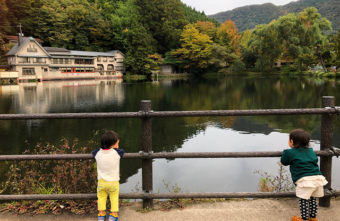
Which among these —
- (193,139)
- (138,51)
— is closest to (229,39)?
(138,51)

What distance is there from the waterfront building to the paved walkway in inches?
1796

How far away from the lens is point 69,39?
5462 centimetres

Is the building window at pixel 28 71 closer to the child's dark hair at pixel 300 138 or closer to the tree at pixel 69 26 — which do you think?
the tree at pixel 69 26

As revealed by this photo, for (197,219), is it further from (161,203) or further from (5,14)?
(5,14)

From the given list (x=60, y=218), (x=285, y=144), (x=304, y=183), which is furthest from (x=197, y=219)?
(x=285, y=144)

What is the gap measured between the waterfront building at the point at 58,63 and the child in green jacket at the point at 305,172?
46.8 meters

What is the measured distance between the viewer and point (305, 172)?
7.50 feet

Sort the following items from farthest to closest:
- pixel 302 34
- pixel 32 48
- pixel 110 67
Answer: pixel 110 67 < pixel 302 34 < pixel 32 48

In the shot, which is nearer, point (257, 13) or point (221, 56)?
point (221, 56)

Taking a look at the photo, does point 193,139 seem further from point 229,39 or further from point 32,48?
point 229,39

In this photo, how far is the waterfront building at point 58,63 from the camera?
141 feet

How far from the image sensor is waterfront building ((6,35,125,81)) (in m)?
42.9

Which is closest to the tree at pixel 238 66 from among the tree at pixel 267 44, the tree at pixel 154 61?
the tree at pixel 267 44

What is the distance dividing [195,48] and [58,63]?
1032 inches
